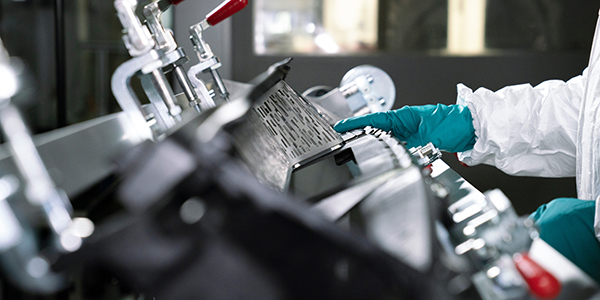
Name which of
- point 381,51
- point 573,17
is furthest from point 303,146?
point 573,17

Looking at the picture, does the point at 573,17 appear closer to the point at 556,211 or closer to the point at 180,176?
the point at 556,211

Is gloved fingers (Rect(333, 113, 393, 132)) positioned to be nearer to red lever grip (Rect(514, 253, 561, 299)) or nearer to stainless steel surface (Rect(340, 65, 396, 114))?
stainless steel surface (Rect(340, 65, 396, 114))

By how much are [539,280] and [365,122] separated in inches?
27.4

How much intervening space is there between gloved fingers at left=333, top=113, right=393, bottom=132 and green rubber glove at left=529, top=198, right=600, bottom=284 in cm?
42

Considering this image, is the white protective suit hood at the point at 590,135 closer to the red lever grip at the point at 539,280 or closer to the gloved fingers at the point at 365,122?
the gloved fingers at the point at 365,122

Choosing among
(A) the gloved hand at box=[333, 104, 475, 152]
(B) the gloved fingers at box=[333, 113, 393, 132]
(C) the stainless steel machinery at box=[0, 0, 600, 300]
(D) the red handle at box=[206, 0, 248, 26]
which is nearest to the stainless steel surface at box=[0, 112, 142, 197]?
(C) the stainless steel machinery at box=[0, 0, 600, 300]

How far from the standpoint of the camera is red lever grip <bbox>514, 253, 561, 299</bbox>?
33 cm

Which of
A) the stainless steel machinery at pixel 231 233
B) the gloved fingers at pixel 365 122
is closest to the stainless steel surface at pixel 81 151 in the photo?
the stainless steel machinery at pixel 231 233

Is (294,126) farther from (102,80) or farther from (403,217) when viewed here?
(102,80)

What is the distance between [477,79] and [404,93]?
1.42ft

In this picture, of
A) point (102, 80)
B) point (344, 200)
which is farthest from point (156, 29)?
point (102, 80)

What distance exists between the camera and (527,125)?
1136 millimetres

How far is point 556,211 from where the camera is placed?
29.6 inches

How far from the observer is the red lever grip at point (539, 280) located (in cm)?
33
